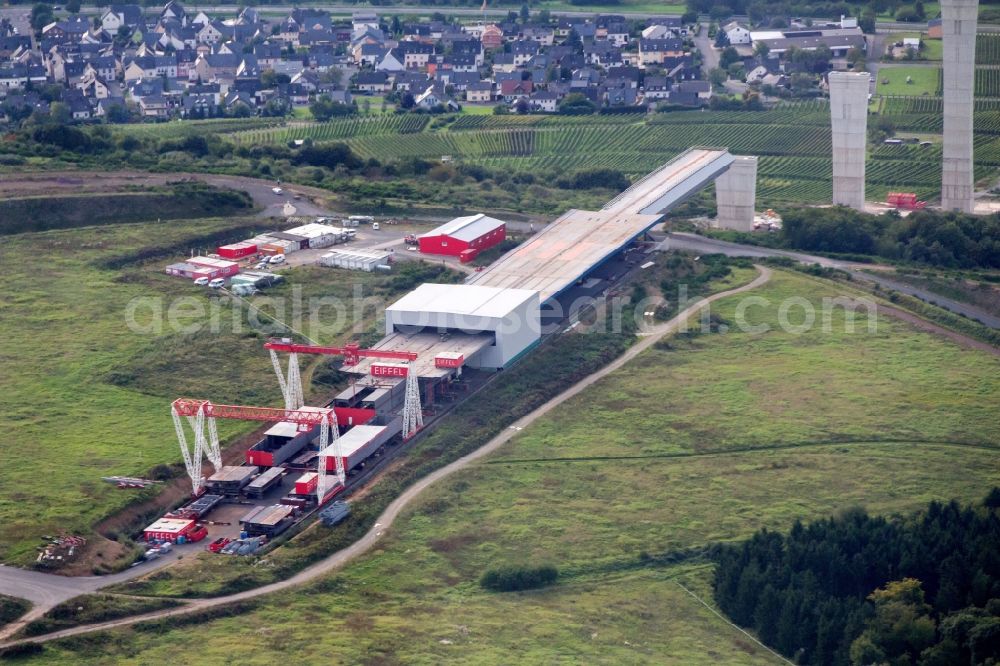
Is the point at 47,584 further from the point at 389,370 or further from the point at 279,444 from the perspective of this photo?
the point at 389,370

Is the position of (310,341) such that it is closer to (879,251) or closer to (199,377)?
(199,377)

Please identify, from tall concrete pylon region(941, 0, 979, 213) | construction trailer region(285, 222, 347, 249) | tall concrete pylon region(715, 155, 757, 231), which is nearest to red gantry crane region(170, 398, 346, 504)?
construction trailer region(285, 222, 347, 249)

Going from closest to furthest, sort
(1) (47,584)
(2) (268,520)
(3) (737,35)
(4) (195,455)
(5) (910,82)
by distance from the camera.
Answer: (1) (47,584), (2) (268,520), (4) (195,455), (5) (910,82), (3) (737,35)

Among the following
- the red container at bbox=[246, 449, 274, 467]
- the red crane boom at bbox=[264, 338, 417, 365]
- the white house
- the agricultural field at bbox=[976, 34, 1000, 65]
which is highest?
the white house

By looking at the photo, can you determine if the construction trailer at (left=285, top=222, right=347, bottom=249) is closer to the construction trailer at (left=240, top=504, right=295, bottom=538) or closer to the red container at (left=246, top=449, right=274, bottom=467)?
the red container at (left=246, top=449, right=274, bottom=467)

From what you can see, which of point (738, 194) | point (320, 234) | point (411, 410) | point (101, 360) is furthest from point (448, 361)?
point (738, 194)

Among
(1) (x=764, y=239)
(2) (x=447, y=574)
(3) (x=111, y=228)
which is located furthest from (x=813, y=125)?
(2) (x=447, y=574)
